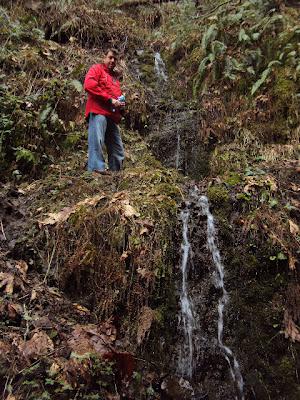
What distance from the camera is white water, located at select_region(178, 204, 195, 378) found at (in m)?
4.25

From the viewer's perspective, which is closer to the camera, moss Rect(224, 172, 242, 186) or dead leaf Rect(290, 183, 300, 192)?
dead leaf Rect(290, 183, 300, 192)

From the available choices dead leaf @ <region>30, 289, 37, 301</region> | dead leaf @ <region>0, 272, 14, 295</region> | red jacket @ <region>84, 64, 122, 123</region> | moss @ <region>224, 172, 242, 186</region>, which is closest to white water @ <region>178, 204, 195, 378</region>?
moss @ <region>224, 172, 242, 186</region>

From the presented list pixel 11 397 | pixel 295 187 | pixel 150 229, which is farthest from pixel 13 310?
pixel 295 187

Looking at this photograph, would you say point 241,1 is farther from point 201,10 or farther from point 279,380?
point 279,380

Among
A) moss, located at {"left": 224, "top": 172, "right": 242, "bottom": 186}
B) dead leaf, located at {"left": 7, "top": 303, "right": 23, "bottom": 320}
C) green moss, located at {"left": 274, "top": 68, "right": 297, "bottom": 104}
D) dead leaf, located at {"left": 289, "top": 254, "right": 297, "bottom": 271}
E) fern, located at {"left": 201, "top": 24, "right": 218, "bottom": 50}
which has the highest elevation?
fern, located at {"left": 201, "top": 24, "right": 218, "bottom": 50}

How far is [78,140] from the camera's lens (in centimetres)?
739

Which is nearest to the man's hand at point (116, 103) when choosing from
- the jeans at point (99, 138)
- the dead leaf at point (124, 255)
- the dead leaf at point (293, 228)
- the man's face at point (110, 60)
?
the jeans at point (99, 138)

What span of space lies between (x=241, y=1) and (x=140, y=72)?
3.14m

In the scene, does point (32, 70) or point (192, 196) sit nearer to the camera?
point (192, 196)

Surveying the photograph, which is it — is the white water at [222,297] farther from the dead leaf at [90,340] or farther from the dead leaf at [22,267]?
the dead leaf at [22,267]

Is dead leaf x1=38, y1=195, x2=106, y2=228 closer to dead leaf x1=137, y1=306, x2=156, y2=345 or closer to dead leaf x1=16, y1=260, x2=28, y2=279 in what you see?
dead leaf x1=16, y1=260, x2=28, y2=279

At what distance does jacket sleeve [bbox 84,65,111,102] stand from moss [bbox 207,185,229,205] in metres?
2.19

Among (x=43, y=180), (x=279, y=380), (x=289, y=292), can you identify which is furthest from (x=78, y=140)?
(x=279, y=380)

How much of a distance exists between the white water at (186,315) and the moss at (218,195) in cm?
53
